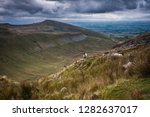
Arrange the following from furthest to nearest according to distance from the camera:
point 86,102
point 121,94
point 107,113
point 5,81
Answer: point 5,81 → point 121,94 → point 86,102 → point 107,113

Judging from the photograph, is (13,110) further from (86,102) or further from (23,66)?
(23,66)

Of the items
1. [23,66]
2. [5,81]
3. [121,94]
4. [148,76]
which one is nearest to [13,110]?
[121,94]

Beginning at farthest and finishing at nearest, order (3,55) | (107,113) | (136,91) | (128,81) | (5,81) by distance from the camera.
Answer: (3,55) < (5,81) < (128,81) < (136,91) < (107,113)

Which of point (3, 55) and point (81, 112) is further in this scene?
point (3, 55)

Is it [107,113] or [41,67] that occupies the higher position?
[107,113]

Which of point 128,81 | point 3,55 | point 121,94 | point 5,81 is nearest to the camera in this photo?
point 121,94

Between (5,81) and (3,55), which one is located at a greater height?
(5,81)

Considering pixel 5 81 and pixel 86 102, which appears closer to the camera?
pixel 86 102

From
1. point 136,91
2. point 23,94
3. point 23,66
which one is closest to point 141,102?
point 136,91

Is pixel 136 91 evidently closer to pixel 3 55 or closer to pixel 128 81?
pixel 128 81
